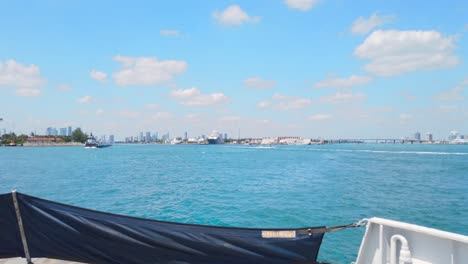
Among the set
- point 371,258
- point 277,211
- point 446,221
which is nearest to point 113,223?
point 371,258

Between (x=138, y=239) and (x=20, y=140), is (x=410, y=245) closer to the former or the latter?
(x=138, y=239)

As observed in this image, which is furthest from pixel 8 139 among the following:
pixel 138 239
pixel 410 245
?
pixel 410 245

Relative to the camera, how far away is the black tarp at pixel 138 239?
4008 mm

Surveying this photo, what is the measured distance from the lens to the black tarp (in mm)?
4008

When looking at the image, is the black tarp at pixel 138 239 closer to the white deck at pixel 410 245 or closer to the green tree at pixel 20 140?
the white deck at pixel 410 245

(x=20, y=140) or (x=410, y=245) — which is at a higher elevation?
(x=20, y=140)

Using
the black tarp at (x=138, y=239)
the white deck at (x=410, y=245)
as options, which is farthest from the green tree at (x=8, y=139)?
the white deck at (x=410, y=245)

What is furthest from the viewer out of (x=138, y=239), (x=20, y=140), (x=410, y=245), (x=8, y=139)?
(x=20, y=140)

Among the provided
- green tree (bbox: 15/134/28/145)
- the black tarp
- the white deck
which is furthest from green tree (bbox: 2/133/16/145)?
the white deck

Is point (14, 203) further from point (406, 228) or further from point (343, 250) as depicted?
point (343, 250)

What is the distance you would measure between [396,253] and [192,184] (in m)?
28.9

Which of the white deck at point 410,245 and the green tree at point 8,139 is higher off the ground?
the green tree at point 8,139

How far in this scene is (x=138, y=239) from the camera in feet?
13.5

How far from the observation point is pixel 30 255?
4.29 meters
